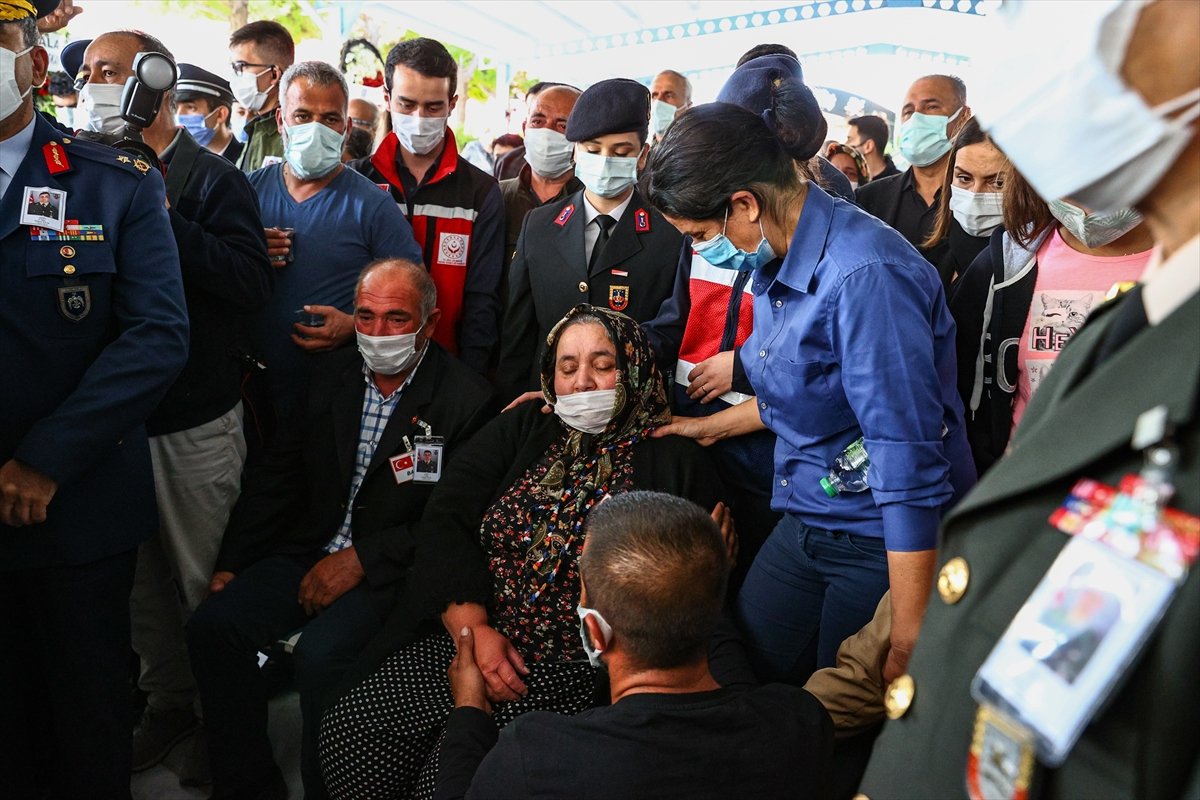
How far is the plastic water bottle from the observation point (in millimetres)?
1865

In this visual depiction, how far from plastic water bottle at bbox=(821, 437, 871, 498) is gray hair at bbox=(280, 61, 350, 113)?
2.37 meters

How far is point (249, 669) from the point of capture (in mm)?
2604

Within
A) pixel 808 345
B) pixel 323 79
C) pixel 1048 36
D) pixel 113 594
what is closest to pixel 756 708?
pixel 808 345

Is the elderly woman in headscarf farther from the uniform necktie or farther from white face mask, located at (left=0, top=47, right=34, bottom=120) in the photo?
white face mask, located at (left=0, top=47, right=34, bottom=120)

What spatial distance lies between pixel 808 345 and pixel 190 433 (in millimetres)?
2006

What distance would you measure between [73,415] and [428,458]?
1.04 m

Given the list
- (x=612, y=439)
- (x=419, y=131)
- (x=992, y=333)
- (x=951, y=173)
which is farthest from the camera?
(x=419, y=131)

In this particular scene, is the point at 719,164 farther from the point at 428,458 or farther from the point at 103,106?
the point at 103,106

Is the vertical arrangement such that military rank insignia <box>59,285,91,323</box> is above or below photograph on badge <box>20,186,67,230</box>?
below

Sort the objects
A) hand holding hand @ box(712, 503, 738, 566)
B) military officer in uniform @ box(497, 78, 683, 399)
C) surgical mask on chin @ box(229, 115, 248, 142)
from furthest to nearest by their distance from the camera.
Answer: surgical mask on chin @ box(229, 115, 248, 142), military officer in uniform @ box(497, 78, 683, 399), hand holding hand @ box(712, 503, 738, 566)

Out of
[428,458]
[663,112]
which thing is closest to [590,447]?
[428,458]

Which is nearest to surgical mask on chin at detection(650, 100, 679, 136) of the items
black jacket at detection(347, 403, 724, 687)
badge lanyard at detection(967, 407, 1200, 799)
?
black jacket at detection(347, 403, 724, 687)

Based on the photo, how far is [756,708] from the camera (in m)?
1.50

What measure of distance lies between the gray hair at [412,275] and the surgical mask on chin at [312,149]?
52 centimetres
